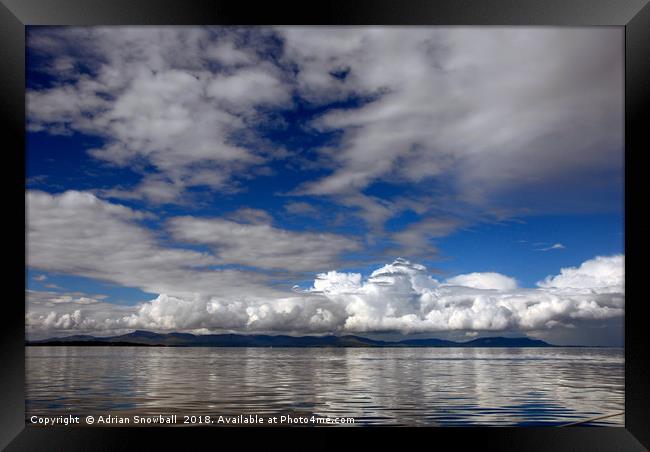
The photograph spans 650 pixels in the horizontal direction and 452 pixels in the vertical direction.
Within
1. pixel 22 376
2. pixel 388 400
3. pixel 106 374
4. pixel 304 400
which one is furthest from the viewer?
pixel 106 374

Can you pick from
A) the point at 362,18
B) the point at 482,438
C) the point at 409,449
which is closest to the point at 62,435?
the point at 409,449

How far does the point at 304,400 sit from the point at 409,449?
26.6 feet

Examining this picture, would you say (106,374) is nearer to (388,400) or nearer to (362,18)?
(388,400)

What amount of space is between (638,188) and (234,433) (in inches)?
125

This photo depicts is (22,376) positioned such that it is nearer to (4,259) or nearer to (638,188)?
(4,259)

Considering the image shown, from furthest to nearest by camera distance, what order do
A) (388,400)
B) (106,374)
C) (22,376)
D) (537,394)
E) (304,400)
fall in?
(106,374)
(537,394)
(388,400)
(304,400)
(22,376)

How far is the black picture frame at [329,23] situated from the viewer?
3988mm

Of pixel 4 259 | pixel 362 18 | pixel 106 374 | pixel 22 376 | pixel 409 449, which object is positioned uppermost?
pixel 362 18

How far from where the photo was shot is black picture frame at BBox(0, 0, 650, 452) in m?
3.99

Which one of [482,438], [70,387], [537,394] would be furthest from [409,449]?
[70,387]

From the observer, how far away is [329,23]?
13.6 feet

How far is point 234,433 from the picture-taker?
4.08 meters

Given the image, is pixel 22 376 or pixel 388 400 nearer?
pixel 22 376

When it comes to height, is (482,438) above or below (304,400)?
above
